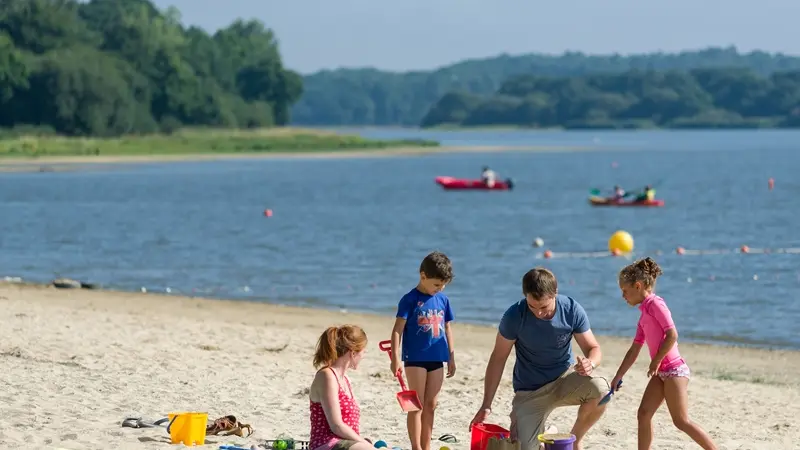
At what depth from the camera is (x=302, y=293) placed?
2517 centimetres

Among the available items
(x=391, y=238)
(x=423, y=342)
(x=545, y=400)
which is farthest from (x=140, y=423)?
(x=391, y=238)

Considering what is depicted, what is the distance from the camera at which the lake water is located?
965 inches

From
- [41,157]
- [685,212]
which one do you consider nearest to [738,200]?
[685,212]

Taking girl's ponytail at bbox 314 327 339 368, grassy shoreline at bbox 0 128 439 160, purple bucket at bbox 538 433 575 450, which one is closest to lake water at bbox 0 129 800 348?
purple bucket at bbox 538 433 575 450

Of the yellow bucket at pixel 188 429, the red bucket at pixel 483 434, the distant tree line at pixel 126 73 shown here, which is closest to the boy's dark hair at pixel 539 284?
the red bucket at pixel 483 434

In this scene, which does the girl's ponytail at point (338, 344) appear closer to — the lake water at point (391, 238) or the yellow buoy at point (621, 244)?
the lake water at point (391, 238)

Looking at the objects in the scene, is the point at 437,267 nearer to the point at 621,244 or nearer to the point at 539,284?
the point at 539,284

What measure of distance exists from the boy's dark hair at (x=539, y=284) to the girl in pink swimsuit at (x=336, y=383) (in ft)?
3.37

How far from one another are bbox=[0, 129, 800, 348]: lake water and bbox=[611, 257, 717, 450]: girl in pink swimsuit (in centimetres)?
1116

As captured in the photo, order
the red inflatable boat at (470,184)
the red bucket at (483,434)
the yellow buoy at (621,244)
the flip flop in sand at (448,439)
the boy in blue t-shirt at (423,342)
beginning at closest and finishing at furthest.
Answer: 1. the red bucket at (483,434)
2. the boy in blue t-shirt at (423,342)
3. the flip flop in sand at (448,439)
4. the yellow buoy at (621,244)
5. the red inflatable boat at (470,184)

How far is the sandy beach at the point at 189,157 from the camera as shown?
279 ft

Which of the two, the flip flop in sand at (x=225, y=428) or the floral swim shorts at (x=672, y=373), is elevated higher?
the floral swim shorts at (x=672, y=373)

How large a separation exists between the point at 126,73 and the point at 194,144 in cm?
1247

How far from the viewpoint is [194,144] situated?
378 feet
